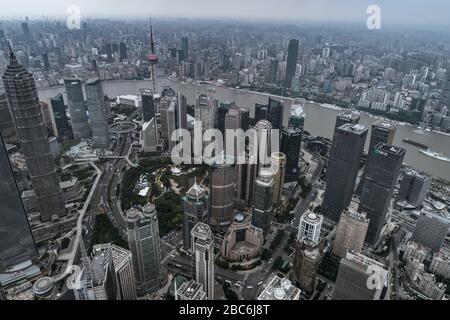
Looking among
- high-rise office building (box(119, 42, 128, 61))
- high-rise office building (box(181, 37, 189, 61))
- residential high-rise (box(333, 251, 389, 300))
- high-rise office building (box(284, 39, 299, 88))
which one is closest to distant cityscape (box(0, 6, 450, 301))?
residential high-rise (box(333, 251, 389, 300))

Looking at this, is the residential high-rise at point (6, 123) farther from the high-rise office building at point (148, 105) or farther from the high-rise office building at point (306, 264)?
the high-rise office building at point (306, 264)

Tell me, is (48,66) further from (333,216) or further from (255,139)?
(333,216)

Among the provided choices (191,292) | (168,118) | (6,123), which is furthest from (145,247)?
(6,123)

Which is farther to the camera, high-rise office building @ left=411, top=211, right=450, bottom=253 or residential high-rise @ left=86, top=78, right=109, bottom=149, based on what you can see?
residential high-rise @ left=86, top=78, right=109, bottom=149

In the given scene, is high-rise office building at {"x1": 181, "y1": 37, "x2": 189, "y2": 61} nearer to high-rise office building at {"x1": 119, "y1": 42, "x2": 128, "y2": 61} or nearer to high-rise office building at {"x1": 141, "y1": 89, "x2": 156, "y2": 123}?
high-rise office building at {"x1": 119, "y1": 42, "x2": 128, "y2": 61}

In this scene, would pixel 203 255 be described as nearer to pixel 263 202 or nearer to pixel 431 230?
pixel 263 202

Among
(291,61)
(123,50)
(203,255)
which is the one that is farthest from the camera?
(123,50)
